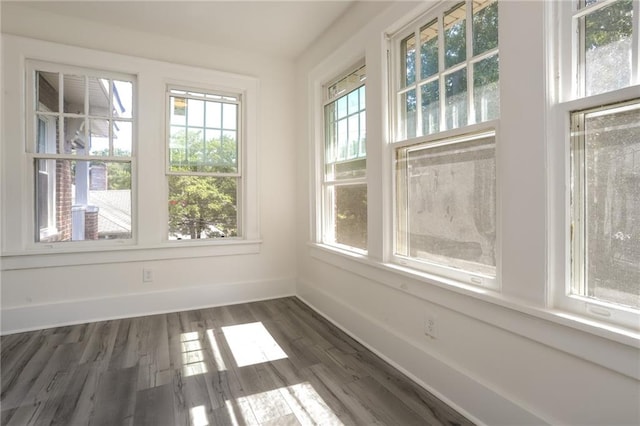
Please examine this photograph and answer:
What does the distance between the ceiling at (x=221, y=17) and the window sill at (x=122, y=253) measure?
7.07 feet

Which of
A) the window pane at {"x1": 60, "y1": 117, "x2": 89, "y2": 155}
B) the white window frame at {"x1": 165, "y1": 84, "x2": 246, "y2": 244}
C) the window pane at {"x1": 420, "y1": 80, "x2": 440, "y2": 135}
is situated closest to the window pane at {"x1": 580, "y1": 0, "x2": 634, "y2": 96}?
the window pane at {"x1": 420, "y1": 80, "x2": 440, "y2": 135}

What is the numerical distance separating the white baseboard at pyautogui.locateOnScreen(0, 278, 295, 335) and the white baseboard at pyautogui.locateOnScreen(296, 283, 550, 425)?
117cm

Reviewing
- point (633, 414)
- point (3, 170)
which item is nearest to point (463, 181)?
point (633, 414)

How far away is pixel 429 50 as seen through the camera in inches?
81.0

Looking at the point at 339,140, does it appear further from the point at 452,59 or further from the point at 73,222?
the point at 73,222

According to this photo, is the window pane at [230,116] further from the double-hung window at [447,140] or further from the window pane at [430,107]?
the window pane at [430,107]

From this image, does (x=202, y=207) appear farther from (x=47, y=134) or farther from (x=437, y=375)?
(x=437, y=375)

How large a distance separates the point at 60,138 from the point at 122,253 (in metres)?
1.22

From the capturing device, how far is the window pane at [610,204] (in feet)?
3.92

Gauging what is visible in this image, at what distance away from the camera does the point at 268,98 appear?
12.4 ft

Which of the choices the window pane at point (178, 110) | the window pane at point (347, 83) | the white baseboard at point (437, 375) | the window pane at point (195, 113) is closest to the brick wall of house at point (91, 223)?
the window pane at point (178, 110)

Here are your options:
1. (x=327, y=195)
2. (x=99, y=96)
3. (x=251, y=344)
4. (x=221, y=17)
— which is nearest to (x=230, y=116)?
(x=221, y=17)

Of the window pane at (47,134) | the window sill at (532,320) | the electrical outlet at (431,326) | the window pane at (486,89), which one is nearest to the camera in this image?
the window sill at (532,320)

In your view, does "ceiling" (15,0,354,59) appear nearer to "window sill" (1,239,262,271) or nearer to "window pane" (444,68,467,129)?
"window pane" (444,68,467,129)
